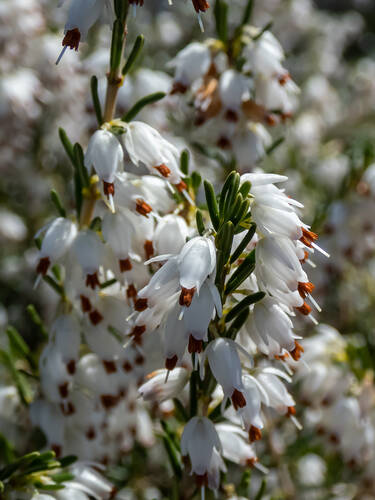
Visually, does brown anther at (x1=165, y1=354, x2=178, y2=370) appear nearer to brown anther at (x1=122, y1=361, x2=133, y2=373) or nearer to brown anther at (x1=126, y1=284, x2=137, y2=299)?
brown anther at (x1=126, y1=284, x2=137, y2=299)

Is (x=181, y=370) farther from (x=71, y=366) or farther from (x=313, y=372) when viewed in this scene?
(x=313, y=372)

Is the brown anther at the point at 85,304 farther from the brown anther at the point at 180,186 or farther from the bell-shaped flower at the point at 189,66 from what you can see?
the bell-shaped flower at the point at 189,66

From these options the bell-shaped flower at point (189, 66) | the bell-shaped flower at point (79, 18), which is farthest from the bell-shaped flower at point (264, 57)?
the bell-shaped flower at point (79, 18)

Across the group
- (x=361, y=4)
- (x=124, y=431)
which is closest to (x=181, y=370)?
(x=124, y=431)

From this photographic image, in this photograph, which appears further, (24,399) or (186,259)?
(24,399)

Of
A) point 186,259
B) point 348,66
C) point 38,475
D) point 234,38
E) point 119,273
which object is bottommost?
point 348,66

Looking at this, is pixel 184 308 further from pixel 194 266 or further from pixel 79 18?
pixel 79 18

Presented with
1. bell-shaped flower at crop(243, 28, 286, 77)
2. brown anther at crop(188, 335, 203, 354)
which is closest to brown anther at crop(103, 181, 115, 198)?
brown anther at crop(188, 335, 203, 354)
